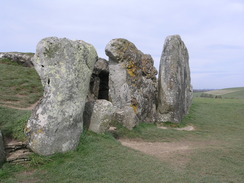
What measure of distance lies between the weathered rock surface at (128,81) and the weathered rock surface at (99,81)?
8.56ft

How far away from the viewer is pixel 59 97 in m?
8.18

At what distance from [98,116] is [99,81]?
8.74 m

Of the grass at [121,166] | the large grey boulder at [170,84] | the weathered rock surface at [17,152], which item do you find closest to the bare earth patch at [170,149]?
the grass at [121,166]

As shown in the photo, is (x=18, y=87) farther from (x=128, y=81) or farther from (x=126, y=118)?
(x=126, y=118)

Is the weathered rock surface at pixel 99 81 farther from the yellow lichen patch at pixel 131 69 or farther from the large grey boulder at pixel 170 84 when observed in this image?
the large grey boulder at pixel 170 84

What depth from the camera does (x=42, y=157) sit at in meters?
7.71

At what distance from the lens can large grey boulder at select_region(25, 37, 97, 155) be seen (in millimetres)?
7949

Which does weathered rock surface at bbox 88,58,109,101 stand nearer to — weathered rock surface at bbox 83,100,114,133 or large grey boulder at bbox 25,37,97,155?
weathered rock surface at bbox 83,100,114,133

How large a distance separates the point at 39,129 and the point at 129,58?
8.70 meters

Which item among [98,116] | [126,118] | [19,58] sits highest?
[19,58]

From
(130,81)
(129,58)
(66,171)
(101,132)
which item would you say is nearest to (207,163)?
(101,132)

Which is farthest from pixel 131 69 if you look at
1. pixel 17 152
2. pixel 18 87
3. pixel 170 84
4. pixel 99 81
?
pixel 17 152

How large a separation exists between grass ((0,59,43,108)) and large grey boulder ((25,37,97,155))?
271 inches

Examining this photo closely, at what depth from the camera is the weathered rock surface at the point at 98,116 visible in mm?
10055
